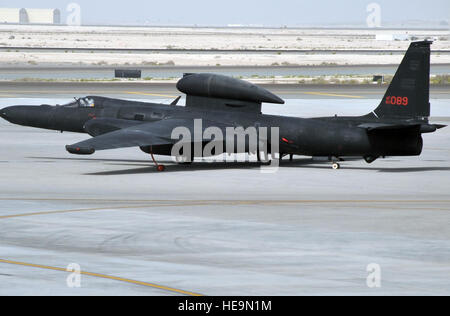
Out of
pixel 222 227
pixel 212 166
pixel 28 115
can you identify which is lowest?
pixel 222 227

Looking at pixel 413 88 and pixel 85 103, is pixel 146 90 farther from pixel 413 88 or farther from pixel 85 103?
pixel 413 88

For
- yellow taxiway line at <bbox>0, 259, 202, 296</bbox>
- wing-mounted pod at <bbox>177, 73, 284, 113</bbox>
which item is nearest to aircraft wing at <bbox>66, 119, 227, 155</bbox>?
wing-mounted pod at <bbox>177, 73, 284, 113</bbox>

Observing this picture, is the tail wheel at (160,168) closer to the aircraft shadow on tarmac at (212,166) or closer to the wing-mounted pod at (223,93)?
the aircraft shadow on tarmac at (212,166)

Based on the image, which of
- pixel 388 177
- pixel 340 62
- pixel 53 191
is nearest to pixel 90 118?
pixel 53 191

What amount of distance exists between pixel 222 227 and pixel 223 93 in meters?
14.5

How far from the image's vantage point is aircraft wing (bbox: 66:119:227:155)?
31402 millimetres

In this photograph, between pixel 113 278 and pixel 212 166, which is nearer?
pixel 113 278

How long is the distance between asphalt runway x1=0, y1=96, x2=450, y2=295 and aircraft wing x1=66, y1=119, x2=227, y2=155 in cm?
124

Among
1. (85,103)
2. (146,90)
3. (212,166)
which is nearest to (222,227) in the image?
(212,166)

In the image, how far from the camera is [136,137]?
1314 inches

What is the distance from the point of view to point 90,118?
37.8 metres

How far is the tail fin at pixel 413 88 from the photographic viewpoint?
1307 inches

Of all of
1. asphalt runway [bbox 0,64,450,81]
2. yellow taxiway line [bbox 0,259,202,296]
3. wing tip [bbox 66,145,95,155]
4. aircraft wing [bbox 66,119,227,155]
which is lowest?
yellow taxiway line [bbox 0,259,202,296]

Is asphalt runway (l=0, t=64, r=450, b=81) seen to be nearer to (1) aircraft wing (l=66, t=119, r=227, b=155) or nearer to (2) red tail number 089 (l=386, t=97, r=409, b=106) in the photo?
(1) aircraft wing (l=66, t=119, r=227, b=155)
